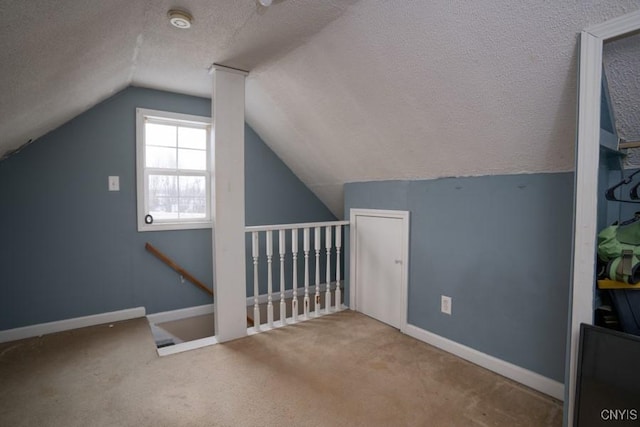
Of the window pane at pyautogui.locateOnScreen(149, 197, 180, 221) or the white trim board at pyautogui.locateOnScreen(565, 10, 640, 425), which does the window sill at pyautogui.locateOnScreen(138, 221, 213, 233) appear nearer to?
the window pane at pyautogui.locateOnScreen(149, 197, 180, 221)

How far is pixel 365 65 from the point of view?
6.03 feet

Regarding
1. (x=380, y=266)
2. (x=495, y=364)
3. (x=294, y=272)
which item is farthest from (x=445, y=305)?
(x=294, y=272)

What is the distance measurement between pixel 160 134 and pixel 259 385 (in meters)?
2.43

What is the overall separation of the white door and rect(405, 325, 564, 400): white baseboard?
0.23 m

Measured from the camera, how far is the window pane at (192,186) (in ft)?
10.1

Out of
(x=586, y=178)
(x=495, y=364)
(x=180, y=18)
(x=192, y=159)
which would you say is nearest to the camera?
(x=586, y=178)

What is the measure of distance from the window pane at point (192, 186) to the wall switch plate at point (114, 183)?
52cm

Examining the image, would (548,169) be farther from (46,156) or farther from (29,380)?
(46,156)

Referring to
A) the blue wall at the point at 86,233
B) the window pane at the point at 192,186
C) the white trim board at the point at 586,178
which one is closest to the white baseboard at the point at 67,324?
the blue wall at the point at 86,233

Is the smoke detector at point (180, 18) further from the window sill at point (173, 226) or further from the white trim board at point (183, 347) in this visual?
the white trim board at point (183, 347)

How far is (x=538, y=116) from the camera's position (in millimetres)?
1490

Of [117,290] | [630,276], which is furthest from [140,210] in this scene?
[630,276]

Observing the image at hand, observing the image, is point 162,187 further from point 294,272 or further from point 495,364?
point 495,364

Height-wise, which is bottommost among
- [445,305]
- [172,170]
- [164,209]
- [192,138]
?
[445,305]
